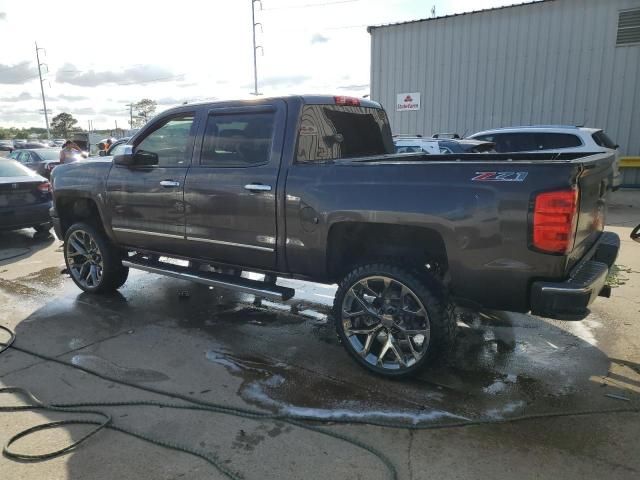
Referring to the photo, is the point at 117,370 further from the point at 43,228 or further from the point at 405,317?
the point at 43,228

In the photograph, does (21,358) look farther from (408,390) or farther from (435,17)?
(435,17)

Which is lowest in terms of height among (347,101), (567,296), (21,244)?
(21,244)

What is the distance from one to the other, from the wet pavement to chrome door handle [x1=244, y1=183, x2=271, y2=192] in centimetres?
133

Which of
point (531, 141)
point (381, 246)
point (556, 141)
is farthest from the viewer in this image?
point (531, 141)

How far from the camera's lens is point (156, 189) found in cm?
492

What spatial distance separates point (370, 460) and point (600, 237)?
2645mm

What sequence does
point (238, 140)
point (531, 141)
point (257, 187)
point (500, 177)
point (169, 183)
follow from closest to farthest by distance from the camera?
point (500, 177), point (257, 187), point (238, 140), point (169, 183), point (531, 141)

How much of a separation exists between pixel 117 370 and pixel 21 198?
6097mm

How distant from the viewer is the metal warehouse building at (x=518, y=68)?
44.9ft

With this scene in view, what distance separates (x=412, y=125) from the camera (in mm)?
16828

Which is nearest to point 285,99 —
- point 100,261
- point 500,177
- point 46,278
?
point 500,177

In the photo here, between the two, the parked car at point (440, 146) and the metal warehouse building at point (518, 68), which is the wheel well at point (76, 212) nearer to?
the parked car at point (440, 146)

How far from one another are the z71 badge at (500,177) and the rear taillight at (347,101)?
68.8 inches

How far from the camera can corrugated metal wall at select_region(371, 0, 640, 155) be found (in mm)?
13742
